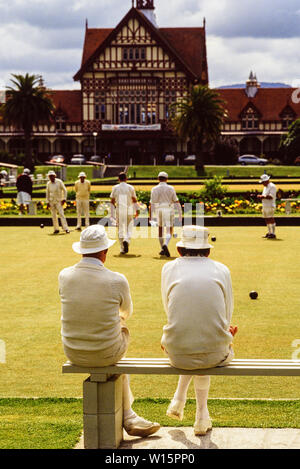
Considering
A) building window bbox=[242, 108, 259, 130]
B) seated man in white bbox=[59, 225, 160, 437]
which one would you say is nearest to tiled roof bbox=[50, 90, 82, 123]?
building window bbox=[242, 108, 259, 130]

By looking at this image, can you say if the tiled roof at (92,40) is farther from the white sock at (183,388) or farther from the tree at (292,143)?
the white sock at (183,388)

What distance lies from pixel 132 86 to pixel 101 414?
226 ft

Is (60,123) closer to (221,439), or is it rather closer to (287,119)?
(287,119)

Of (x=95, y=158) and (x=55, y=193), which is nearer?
(x=55, y=193)

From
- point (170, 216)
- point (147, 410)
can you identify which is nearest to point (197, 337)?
point (147, 410)

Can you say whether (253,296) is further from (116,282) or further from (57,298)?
(116,282)

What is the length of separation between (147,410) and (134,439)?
62cm

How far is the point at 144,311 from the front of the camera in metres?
9.26

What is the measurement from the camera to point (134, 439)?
4.83 metres

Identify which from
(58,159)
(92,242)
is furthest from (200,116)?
(92,242)

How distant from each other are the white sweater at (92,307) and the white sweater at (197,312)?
1.18 ft

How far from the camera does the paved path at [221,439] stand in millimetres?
4590

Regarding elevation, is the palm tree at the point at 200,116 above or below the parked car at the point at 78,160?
above

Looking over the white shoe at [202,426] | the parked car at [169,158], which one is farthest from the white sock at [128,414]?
the parked car at [169,158]
